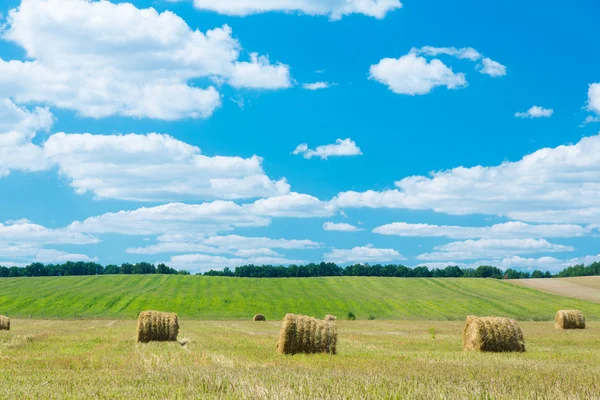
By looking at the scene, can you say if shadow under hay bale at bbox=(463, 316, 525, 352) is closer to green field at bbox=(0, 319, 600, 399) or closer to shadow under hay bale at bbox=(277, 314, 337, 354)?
green field at bbox=(0, 319, 600, 399)

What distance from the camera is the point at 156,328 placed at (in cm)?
2794

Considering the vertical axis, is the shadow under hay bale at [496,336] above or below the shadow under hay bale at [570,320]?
above

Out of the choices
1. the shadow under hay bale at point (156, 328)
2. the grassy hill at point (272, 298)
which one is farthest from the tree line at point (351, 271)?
the shadow under hay bale at point (156, 328)

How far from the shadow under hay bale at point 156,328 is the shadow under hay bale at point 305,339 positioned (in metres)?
8.93

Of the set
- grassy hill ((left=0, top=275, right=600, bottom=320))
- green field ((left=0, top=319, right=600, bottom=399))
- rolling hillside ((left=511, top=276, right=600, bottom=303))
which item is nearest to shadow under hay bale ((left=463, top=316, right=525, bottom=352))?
green field ((left=0, top=319, right=600, bottom=399))

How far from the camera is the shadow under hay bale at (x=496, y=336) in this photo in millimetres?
23000

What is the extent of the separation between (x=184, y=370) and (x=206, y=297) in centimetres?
7598

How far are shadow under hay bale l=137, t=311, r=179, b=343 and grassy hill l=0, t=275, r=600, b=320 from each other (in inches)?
1829

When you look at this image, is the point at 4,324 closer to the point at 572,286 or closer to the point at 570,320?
the point at 570,320

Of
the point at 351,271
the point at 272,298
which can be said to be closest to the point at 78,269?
the point at 351,271

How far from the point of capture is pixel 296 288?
326ft

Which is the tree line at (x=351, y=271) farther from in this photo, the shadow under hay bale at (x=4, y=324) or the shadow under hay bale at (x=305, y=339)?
the shadow under hay bale at (x=305, y=339)

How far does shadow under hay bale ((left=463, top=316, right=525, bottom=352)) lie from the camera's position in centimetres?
2300

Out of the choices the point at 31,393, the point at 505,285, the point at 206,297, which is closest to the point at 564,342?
the point at 31,393
